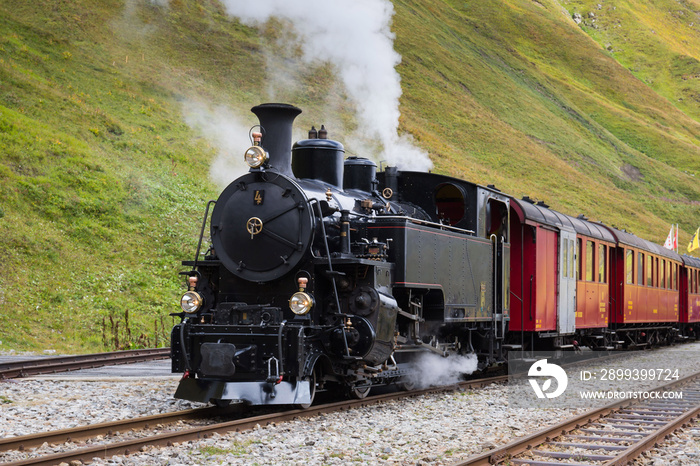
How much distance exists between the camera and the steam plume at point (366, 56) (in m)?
14.9

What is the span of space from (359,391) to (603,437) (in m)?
3.06

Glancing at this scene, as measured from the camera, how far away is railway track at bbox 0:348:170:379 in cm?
1133

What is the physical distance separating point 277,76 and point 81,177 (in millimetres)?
20432

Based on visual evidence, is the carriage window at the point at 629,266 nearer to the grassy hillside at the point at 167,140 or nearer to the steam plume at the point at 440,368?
the steam plume at the point at 440,368

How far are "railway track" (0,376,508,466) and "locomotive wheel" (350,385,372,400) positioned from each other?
177 mm

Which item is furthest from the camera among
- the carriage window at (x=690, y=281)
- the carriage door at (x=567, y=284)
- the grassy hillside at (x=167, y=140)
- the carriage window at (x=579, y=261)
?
the carriage window at (x=690, y=281)

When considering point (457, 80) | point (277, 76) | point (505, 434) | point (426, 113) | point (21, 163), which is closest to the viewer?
point (505, 434)

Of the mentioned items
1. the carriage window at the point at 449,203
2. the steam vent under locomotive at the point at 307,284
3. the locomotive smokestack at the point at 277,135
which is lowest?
the steam vent under locomotive at the point at 307,284

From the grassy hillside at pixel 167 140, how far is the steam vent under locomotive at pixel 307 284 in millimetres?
8311

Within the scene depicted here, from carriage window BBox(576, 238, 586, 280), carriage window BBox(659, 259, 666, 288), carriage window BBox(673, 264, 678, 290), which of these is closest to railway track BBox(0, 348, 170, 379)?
carriage window BBox(576, 238, 586, 280)

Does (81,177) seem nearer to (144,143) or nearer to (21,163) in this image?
(21,163)

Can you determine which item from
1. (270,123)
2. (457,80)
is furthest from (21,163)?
(457,80)

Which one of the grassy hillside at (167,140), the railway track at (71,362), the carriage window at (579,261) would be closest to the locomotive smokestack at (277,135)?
the railway track at (71,362)

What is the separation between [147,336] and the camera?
57.1 ft
